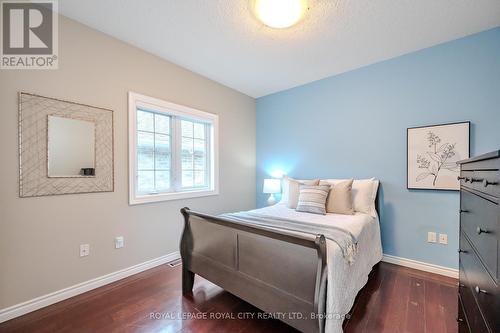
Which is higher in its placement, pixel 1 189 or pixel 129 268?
pixel 1 189

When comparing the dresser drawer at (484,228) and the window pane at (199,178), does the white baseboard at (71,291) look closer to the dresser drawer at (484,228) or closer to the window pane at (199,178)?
the window pane at (199,178)

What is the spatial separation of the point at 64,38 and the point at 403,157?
3789 millimetres

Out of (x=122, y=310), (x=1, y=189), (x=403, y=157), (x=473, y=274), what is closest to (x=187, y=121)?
(x=1, y=189)

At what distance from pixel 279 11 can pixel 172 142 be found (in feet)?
6.59

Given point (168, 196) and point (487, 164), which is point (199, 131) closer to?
point (168, 196)

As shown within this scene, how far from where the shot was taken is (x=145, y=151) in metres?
2.69

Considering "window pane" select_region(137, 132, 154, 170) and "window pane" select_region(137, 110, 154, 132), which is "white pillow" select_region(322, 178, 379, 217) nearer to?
"window pane" select_region(137, 132, 154, 170)

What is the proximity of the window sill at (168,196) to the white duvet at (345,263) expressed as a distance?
1.18m

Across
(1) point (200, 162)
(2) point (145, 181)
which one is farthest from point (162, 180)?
(1) point (200, 162)

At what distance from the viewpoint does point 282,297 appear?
142cm

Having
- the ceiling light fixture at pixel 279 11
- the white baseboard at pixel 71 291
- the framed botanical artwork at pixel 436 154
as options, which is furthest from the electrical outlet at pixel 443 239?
the white baseboard at pixel 71 291

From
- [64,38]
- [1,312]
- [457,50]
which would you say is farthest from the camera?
[457,50]

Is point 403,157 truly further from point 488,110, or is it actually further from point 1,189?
point 1,189

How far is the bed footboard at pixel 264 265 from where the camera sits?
4.19 ft
